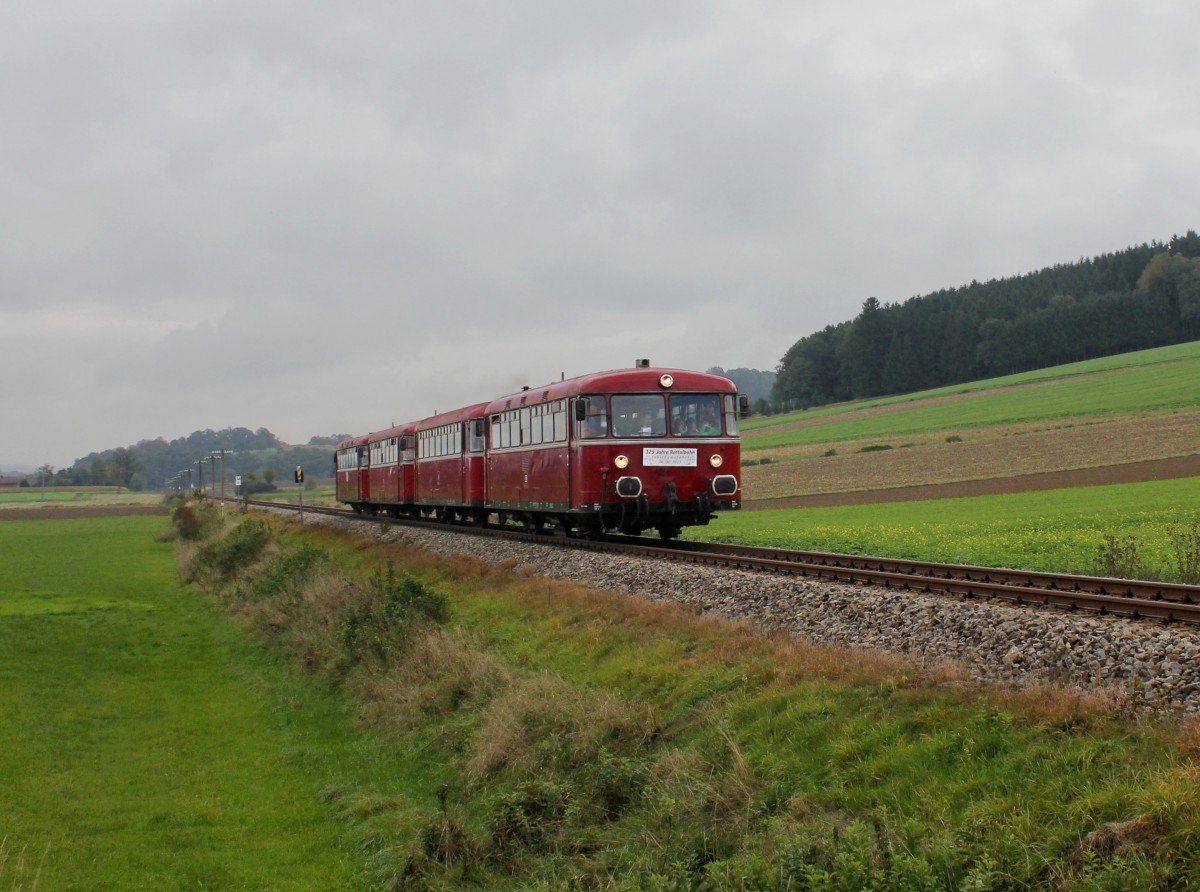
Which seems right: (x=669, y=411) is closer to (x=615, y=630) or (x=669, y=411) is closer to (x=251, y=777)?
(x=615, y=630)

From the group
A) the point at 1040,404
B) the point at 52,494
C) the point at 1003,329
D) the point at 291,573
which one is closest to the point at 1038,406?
the point at 1040,404

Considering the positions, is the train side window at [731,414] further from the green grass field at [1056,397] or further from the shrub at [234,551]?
the green grass field at [1056,397]

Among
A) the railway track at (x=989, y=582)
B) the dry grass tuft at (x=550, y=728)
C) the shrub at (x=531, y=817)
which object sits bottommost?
the shrub at (x=531, y=817)

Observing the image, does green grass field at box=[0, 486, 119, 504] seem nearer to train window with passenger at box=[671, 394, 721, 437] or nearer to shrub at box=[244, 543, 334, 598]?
shrub at box=[244, 543, 334, 598]

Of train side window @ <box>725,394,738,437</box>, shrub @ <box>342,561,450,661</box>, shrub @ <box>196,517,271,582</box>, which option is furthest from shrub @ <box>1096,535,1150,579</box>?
shrub @ <box>196,517,271,582</box>

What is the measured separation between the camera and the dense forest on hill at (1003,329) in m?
110

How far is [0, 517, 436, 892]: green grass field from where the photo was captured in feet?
37.4

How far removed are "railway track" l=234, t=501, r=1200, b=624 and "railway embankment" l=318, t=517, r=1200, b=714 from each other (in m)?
0.34

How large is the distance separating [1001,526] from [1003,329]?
9264 cm

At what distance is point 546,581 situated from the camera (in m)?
18.4

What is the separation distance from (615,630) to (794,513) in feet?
86.5

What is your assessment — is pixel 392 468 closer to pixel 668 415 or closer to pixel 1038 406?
pixel 668 415

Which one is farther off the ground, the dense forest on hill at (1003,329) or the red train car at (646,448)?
the dense forest on hill at (1003,329)

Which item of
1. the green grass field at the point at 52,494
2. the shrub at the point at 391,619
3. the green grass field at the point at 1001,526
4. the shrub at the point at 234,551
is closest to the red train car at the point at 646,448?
the green grass field at the point at 1001,526
